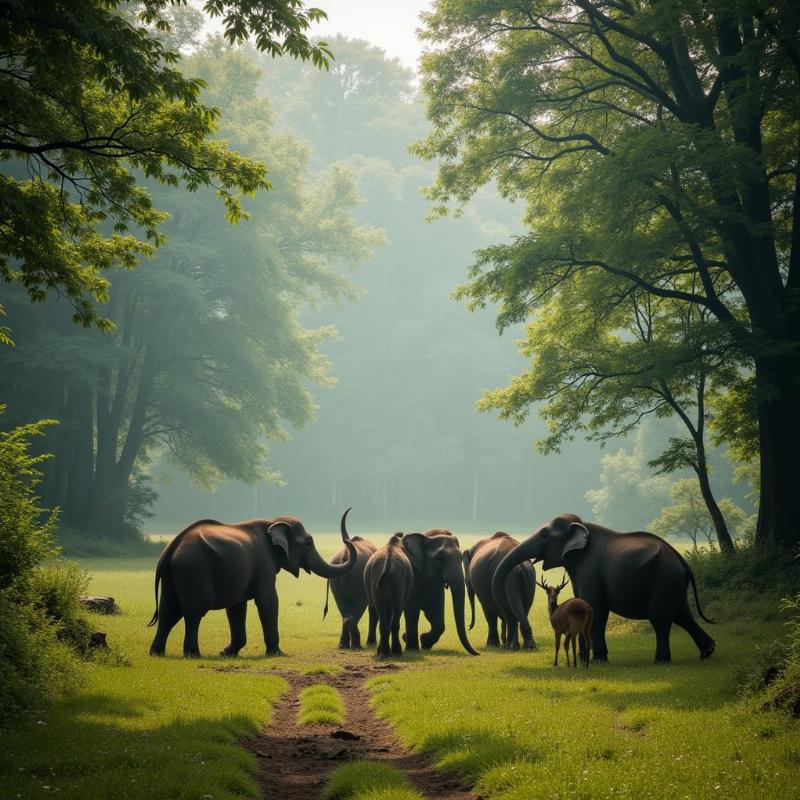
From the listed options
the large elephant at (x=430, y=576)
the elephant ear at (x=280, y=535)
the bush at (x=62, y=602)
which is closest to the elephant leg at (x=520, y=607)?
the large elephant at (x=430, y=576)

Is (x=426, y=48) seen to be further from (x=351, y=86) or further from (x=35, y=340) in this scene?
(x=351, y=86)

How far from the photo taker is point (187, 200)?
165ft

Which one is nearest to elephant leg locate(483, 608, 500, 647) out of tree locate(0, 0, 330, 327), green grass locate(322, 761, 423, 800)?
tree locate(0, 0, 330, 327)

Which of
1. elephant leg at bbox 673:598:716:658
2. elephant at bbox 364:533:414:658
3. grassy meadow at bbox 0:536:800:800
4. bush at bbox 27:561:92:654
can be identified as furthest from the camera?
elephant at bbox 364:533:414:658

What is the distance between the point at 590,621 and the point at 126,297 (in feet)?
137

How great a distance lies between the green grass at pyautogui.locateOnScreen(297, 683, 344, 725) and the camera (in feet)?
37.3

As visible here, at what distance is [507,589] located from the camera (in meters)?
17.9

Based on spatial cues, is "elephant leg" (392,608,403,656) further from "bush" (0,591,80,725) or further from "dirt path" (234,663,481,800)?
"bush" (0,591,80,725)

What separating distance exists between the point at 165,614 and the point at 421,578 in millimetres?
5438

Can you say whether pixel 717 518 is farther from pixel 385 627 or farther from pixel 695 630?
pixel 385 627

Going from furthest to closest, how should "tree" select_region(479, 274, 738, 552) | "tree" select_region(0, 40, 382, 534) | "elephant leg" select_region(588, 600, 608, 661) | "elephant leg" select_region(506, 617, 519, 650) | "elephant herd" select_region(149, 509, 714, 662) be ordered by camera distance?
"tree" select_region(0, 40, 382, 534) → "tree" select_region(479, 274, 738, 552) → "elephant leg" select_region(506, 617, 519, 650) → "elephant leg" select_region(588, 600, 608, 661) → "elephant herd" select_region(149, 509, 714, 662)

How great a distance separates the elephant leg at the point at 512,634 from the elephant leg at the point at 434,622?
4.79ft

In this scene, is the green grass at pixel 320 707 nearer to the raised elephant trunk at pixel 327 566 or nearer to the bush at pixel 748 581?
the raised elephant trunk at pixel 327 566

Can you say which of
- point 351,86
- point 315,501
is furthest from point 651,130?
point 351,86
